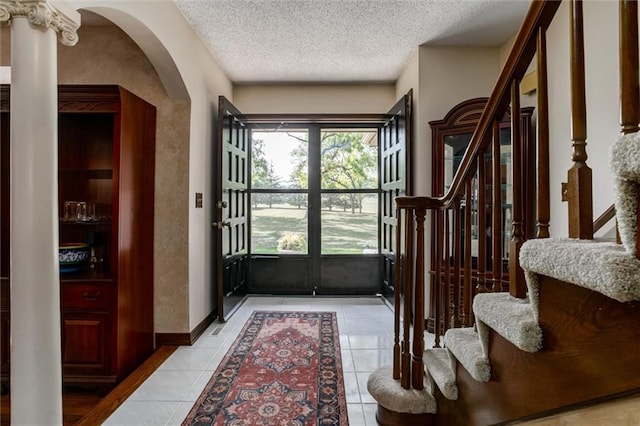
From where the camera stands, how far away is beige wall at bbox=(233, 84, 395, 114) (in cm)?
425

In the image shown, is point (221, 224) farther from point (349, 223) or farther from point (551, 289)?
point (551, 289)

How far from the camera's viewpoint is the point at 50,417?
1440 millimetres

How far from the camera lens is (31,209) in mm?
1397

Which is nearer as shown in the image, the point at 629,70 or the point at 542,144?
the point at 629,70

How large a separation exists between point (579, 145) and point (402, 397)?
4.69 ft

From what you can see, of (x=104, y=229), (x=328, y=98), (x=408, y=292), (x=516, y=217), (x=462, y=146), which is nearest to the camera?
(x=516, y=217)

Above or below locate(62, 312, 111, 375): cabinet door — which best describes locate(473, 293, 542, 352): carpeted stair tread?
above

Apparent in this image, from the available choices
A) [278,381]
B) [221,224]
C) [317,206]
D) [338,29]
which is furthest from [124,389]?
[338,29]

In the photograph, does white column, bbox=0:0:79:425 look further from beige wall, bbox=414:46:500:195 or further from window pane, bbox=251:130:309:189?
window pane, bbox=251:130:309:189

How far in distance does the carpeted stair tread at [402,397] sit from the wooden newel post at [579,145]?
123 centimetres

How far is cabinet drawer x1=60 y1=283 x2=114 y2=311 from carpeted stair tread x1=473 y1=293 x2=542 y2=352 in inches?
95.5

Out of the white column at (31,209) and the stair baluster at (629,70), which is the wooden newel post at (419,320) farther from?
the white column at (31,209)

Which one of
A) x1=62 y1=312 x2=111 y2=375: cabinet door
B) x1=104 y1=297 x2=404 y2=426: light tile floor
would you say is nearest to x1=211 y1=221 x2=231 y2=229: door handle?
x1=104 y1=297 x2=404 y2=426: light tile floor

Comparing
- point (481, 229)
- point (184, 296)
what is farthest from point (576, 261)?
point (184, 296)
